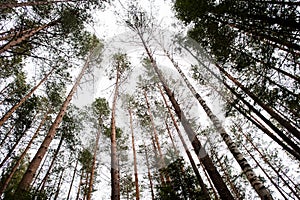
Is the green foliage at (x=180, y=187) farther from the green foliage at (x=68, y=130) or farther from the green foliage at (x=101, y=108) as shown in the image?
the green foliage at (x=101, y=108)

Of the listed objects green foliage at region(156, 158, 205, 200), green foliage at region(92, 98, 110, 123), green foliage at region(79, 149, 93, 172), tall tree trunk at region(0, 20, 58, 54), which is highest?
green foliage at region(92, 98, 110, 123)

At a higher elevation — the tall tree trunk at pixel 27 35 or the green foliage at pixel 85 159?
the green foliage at pixel 85 159

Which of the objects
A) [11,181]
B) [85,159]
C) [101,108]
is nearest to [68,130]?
[85,159]

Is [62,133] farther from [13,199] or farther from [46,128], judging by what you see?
[13,199]

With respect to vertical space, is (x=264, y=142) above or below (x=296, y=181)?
above

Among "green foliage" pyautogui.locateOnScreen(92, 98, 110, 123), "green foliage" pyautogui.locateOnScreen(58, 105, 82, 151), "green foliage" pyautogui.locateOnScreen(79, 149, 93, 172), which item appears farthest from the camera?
"green foliage" pyautogui.locateOnScreen(92, 98, 110, 123)

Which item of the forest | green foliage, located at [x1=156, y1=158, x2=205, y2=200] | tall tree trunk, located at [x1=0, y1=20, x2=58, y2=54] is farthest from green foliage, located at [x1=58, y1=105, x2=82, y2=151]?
green foliage, located at [x1=156, y1=158, x2=205, y2=200]

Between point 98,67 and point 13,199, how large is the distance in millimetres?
7873

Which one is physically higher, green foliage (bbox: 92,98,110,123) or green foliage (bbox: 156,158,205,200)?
green foliage (bbox: 92,98,110,123)

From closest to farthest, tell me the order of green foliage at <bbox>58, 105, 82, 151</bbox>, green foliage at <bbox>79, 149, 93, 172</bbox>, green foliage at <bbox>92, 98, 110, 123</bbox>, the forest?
the forest → green foliage at <bbox>58, 105, 82, 151</bbox> → green foliage at <bbox>79, 149, 93, 172</bbox> → green foliage at <bbox>92, 98, 110, 123</bbox>

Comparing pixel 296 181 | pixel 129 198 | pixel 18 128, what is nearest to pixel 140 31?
pixel 18 128

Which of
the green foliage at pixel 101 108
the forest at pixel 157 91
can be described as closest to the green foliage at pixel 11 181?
the forest at pixel 157 91

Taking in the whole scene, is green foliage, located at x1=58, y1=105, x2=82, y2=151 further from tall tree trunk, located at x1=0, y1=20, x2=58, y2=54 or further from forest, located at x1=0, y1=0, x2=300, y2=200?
tall tree trunk, located at x1=0, y1=20, x2=58, y2=54

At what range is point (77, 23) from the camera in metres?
8.43
